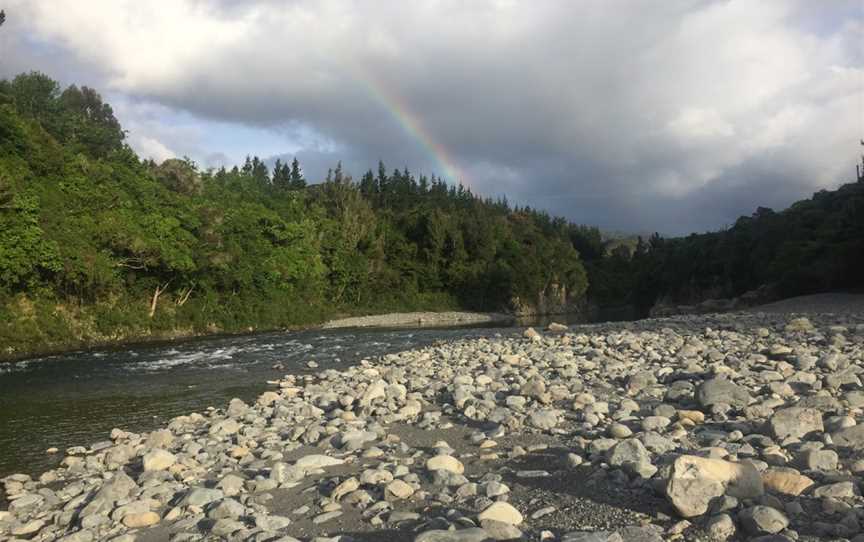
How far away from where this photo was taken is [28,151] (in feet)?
114

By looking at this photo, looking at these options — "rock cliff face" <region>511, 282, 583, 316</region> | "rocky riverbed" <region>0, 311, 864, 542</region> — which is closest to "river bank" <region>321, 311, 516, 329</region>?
"rock cliff face" <region>511, 282, 583, 316</region>

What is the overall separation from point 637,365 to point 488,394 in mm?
4247

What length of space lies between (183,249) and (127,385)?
84.4ft

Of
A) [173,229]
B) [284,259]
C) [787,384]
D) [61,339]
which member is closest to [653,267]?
[284,259]

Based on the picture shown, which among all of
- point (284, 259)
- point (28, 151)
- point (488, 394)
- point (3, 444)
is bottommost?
point (3, 444)

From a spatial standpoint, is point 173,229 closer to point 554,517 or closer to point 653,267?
point 554,517

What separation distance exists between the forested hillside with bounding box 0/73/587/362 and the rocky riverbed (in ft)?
80.8

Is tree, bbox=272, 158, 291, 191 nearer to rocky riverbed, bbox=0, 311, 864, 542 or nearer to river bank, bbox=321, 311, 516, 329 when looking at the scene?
river bank, bbox=321, 311, 516, 329

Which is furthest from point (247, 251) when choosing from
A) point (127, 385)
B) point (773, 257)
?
point (773, 257)

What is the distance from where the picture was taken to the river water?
12453 millimetres

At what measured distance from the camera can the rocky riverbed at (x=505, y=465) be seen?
485cm

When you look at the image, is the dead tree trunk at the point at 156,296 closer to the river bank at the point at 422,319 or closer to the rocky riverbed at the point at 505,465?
the river bank at the point at 422,319

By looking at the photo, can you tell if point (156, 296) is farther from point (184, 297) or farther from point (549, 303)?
point (549, 303)

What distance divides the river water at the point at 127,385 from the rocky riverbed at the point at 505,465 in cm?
150
